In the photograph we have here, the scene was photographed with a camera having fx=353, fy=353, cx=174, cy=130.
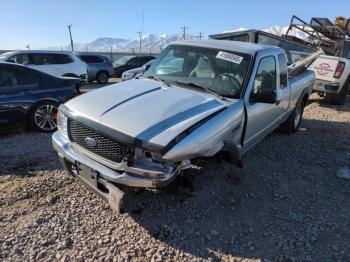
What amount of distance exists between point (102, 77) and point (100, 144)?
54.5 feet

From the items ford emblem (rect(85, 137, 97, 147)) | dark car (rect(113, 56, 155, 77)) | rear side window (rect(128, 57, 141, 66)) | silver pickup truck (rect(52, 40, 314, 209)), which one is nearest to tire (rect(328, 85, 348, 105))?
silver pickup truck (rect(52, 40, 314, 209))

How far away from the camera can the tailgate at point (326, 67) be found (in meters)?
10.5

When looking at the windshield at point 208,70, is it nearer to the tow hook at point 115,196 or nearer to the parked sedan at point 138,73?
the parked sedan at point 138,73

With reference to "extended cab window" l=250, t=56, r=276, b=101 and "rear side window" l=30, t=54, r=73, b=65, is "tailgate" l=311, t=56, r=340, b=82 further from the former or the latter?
"rear side window" l=30, t=54, r=73, b=65

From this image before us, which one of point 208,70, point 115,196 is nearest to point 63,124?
point 115,196

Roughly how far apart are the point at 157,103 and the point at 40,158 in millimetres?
2501

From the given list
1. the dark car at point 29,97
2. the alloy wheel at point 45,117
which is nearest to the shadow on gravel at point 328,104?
the dark car at point 29,97

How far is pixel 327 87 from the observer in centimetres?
1051

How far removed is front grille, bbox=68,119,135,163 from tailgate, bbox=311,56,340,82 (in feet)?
28.7

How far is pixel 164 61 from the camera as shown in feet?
17.7

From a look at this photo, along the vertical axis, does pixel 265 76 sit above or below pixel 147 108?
above

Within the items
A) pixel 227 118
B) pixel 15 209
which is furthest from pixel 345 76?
pixel 15 209

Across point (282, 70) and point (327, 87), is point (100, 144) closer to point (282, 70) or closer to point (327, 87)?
point (282, 70)

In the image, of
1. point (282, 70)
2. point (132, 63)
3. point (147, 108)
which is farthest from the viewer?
point (132, 63)
